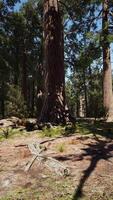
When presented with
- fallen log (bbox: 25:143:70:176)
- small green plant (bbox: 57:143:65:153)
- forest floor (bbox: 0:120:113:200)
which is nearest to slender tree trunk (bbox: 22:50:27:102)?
forest floor (bbox: 0:120:113:200)

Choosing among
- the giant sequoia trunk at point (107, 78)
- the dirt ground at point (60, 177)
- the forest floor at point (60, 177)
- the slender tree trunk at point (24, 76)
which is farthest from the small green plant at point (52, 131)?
the slender tree trunk at point (24, 76)

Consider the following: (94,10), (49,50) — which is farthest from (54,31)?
(94,10)

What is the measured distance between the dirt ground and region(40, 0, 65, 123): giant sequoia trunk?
3.34 m

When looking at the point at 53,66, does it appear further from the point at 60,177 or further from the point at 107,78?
the point at 60,177

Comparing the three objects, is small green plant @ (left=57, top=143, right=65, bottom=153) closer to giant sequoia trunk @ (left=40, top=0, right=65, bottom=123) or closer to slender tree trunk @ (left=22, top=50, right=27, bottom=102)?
giant sequoia trunk @ (left=40, top=0, right=65, bottom=123)

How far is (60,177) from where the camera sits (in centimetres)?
578

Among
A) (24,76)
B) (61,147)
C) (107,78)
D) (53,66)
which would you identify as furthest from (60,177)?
(24,76)

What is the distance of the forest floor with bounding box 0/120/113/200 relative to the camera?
5125mm

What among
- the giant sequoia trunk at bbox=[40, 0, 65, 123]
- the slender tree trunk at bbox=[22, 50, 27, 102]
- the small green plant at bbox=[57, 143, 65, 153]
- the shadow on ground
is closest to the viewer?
the shadow on ground

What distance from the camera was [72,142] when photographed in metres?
8.00

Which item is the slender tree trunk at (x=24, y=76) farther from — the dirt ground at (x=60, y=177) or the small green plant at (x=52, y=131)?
the dirt ground at (x=60, y=177)

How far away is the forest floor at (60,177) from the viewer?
5.12m

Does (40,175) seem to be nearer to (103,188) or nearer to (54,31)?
(103,188)

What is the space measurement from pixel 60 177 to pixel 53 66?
6791mm
